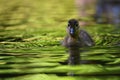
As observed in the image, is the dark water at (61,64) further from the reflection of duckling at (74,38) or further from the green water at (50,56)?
the reflection of duckling at (74,38)

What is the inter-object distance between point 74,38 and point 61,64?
2.88 m

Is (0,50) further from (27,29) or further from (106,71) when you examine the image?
(27,29)

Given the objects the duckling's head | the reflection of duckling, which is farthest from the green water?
the duckling's head

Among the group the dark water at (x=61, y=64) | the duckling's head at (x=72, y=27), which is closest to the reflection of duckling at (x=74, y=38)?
the duckling's head at (x=72, y=27)

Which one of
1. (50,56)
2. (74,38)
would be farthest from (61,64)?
(74,38)

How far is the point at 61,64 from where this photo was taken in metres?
6.46

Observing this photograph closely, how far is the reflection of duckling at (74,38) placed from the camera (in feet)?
29.5

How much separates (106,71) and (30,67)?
39.0 inches

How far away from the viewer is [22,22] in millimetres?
14164

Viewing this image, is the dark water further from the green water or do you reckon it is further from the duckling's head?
the duckling's head

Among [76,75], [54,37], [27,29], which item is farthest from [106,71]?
[27,29]

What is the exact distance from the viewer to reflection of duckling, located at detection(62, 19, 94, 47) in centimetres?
900

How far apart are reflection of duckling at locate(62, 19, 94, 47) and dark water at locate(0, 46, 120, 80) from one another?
2.52ft

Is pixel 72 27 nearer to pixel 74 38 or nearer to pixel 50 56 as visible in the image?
pixel 74 38
